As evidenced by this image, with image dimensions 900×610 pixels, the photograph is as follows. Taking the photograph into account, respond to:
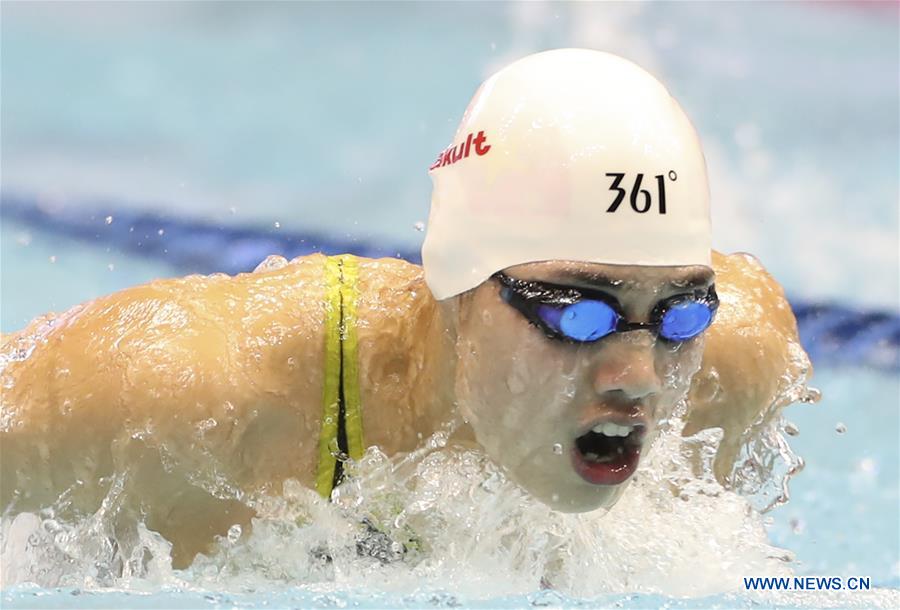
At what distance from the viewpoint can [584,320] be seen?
1.24 meters

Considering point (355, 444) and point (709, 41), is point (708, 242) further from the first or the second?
point (709, 41)

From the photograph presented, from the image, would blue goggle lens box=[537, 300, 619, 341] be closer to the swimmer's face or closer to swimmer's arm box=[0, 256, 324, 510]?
the swimmer's face

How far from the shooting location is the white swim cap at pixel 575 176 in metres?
1.28

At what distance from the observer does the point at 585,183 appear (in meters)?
1.28

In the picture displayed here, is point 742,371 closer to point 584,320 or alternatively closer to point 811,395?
point 811,395

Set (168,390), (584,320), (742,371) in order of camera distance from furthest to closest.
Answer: (742,371)
(168,390)
(584,320)

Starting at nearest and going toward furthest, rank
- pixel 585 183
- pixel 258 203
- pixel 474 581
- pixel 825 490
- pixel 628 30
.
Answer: pixel 585 183 → pixel 474 581 → pixel 825 490 → pixel 258 203 → pixel 628 30

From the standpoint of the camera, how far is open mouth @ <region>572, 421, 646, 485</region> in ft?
4.29

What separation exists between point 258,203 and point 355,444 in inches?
83.2

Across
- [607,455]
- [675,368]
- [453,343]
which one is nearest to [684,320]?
[675,368]

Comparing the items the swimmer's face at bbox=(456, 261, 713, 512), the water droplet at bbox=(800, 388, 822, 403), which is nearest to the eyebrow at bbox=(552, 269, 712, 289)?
the swimmer's face at bbox=(456, 261, 713, 512)

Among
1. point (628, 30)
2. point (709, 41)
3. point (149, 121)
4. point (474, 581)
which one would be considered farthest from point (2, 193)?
point (474, 581)

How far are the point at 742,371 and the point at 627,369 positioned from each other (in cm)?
46

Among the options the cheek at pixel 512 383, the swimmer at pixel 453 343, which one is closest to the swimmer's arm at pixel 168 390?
the swimmer at pixel 453 343
